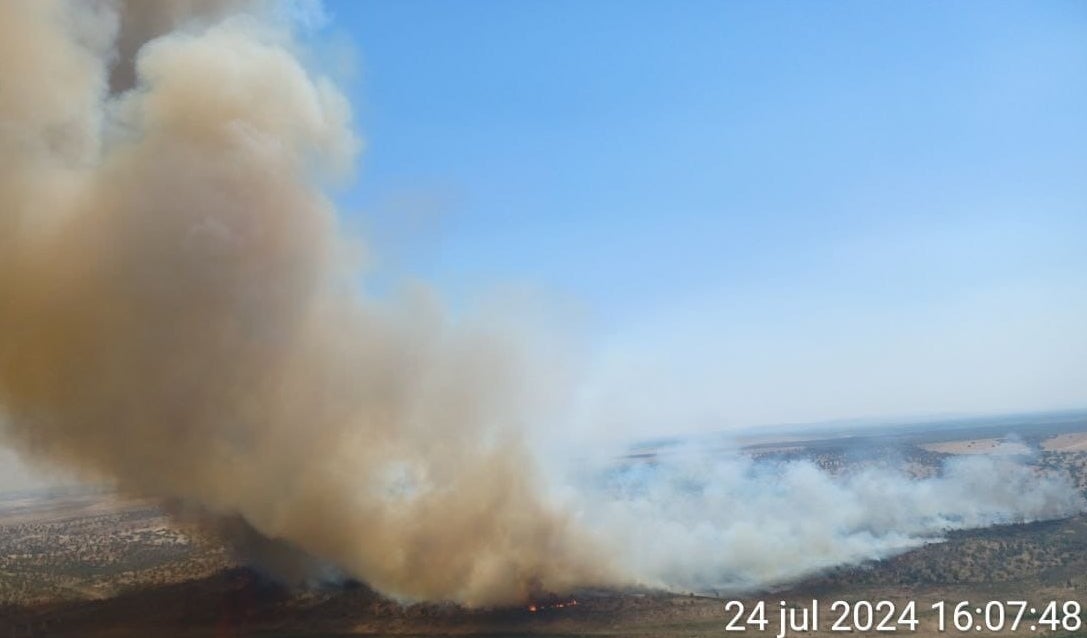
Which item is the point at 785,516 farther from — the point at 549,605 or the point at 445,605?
the point at 445,605

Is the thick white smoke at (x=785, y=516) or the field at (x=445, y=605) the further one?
the thick white smoke at (x=785, y=516)

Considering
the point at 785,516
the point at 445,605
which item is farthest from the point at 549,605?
the point at 785,516

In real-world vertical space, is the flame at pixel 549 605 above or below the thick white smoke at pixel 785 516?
below

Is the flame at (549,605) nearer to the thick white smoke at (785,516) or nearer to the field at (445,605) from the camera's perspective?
the field at (445,605)

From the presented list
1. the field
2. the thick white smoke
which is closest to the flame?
the field

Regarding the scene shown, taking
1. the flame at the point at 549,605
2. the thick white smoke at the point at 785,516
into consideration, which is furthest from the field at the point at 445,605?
the thick white smoke at the point at 785,516

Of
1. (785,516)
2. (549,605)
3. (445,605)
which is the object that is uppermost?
(785,516)

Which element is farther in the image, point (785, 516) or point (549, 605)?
point (785, 516)

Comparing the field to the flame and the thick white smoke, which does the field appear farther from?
the thick white smoke

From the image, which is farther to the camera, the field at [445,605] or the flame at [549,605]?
the flame at [549,605]

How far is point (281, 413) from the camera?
3791cm

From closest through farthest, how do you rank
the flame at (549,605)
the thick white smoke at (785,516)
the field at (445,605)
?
the field at (445,605) → the flame at (549,605) → the thick white smoke at (785,516)

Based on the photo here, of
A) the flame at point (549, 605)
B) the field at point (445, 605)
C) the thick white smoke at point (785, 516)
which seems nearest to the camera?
the field at point (445, 605)

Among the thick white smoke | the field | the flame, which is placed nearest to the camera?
the field
